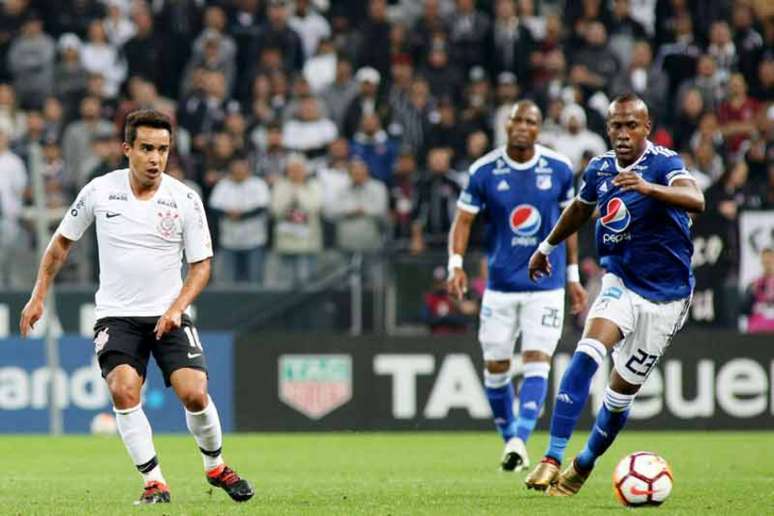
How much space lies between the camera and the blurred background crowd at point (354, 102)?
66.4 feet

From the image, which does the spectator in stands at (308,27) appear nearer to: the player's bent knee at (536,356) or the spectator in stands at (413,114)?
the spectator in stands at (413,114)

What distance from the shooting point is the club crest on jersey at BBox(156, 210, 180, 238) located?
33.4ft

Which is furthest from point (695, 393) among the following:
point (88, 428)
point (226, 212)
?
point (88, 428)

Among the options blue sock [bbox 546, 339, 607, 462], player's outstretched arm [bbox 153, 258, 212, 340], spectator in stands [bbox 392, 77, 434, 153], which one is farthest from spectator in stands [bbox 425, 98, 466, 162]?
player's outstretched arm [bbox 153, 258, 212, 340]

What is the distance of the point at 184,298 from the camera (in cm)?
998

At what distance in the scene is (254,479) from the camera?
42.1 feet

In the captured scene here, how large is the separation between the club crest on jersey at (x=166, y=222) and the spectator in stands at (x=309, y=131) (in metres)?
12.1

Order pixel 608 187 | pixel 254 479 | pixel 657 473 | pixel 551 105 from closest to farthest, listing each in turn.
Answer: pixel 657 473 < pixel 608 187 < pixel 254 479 < pixel 551 105

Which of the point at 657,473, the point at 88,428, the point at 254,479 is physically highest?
the point at 657,473

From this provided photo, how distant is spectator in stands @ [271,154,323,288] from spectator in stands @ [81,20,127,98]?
14.3ft

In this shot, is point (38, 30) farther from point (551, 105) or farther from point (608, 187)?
point (608, 187)

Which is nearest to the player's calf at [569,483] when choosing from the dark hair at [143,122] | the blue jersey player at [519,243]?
the blue jersey player at [519,243]

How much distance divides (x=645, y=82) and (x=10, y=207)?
336 inches

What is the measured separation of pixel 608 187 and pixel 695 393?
10.3 m
